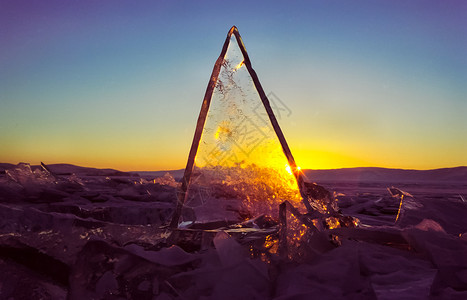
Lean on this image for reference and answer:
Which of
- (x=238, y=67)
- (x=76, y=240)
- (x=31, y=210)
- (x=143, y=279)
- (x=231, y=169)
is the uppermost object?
(x=238, y=67)

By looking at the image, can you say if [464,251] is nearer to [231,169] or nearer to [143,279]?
[143,279]

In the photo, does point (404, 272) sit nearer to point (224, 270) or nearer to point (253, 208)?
point (224, 270)

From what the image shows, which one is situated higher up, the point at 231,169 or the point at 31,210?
the point at 231,169

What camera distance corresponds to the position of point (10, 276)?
1.11 m

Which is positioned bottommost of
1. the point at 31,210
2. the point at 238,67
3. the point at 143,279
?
the point at 143,279

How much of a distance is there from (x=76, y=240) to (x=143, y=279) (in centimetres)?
34

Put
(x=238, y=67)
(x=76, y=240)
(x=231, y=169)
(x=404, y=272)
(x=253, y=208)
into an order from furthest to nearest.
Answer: (x=253, y=208) → (x=231, y=169) → (x=238, y=67) → (x=76, y=240) → (x=404, y=272)

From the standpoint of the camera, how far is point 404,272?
3.57ft

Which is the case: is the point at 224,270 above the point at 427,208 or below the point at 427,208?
below

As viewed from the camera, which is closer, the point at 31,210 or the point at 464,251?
the point at 464,251

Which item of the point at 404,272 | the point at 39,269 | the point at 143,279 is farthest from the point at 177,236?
the point at 404,272

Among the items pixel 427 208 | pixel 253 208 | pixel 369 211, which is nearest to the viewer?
pixel 427 208

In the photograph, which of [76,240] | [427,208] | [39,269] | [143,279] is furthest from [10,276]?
[427,208]

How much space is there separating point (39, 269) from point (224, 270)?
706 millimetres
